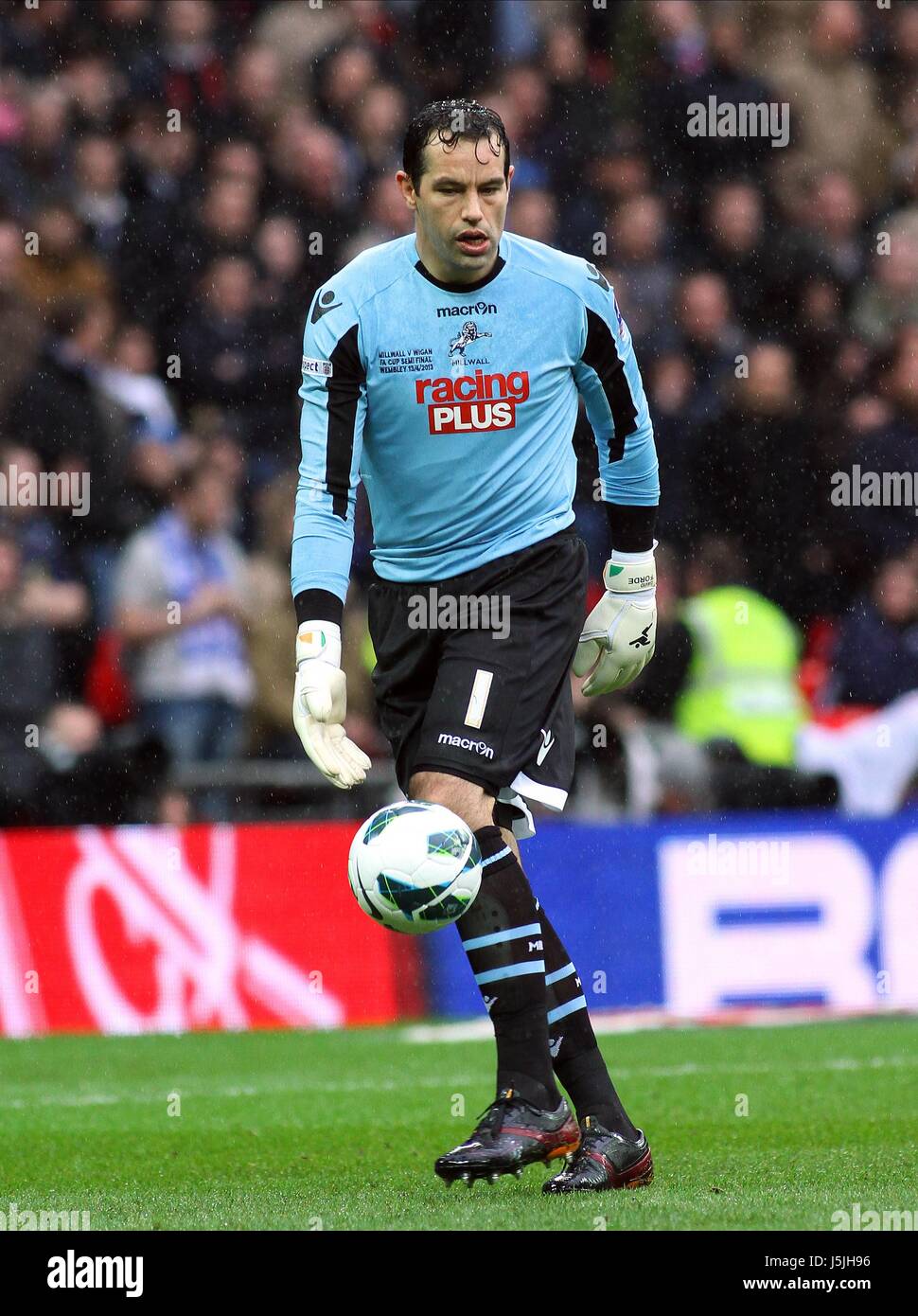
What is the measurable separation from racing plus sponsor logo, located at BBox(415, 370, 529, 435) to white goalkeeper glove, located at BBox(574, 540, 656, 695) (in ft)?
1.97

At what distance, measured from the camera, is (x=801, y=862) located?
8992 mm

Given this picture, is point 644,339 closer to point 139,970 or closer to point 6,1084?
point 139,970

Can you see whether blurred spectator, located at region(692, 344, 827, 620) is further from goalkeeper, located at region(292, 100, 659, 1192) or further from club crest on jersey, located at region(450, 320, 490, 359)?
club crest on jersey, located at region(450, 320, 490, 359)

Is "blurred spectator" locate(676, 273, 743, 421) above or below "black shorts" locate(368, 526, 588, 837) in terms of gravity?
above

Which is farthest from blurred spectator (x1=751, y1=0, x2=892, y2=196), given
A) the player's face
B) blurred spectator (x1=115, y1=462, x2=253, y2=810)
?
the player's face

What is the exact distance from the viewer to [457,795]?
470cm

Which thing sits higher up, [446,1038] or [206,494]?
[206,494]

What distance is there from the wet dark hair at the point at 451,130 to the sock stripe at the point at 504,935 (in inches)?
66.1

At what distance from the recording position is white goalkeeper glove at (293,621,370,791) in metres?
4.69

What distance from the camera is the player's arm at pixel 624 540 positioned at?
5.18m
